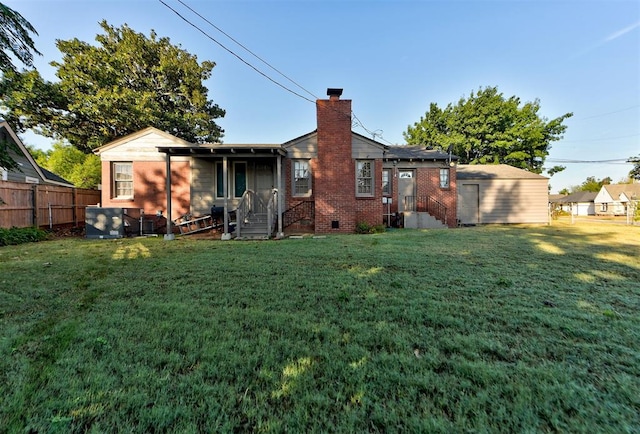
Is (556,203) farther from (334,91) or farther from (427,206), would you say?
(334,91)

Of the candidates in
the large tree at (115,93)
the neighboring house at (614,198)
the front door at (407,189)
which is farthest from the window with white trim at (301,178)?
the neighboring house at (614,198)

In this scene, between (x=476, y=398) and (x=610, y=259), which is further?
(x=610, y=259)

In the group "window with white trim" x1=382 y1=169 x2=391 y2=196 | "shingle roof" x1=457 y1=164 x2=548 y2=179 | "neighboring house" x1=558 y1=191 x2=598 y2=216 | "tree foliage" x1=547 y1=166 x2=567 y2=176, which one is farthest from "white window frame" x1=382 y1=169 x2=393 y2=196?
"neighboring house" x1=558 y1=191 x2=598 y2=216

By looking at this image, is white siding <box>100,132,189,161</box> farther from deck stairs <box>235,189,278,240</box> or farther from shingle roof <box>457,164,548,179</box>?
shingle roof <box>457,164,548,179</box>

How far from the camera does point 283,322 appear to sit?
2.82m

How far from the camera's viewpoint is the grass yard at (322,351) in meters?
1.58

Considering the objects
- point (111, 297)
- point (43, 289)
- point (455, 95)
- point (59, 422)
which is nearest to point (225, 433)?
point (59, 422)

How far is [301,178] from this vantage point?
39.7 feet

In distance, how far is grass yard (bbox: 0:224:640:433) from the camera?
1581mm

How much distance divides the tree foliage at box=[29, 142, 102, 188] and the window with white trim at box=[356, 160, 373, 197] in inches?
958

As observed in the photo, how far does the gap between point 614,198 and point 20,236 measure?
63.3 meters

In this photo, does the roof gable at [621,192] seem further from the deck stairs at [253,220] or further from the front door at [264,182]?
the deck stairs at [253,220]

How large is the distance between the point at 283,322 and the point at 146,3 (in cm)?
880

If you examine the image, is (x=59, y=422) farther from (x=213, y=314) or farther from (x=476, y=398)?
(x=476, y=398)
